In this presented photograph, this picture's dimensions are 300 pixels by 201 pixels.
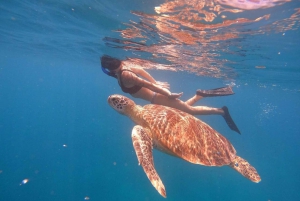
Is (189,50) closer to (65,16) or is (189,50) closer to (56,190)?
(65,16)

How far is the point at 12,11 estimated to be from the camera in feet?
38.3

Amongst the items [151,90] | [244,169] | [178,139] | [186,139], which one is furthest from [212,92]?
[178,139]

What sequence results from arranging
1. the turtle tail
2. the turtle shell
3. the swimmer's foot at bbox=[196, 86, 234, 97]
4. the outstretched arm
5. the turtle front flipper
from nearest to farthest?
1. the turtle front flipper
2. the turtle shell
3. the turtle tail
4. the outstretched arm
5. the swimmer's foot at bbox=[196, 86, 234, 97]

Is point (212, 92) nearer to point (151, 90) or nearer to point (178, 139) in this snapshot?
point (151, 90)

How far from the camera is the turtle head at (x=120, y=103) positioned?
7.05 m

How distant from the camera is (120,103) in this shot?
7.14 m

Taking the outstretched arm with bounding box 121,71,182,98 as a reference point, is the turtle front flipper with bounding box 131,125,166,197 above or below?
below

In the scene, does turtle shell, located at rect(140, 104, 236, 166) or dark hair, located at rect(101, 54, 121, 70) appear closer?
turtle shell, located at rect(140, 104, 236, 166)

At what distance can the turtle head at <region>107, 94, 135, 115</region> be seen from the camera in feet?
23.1

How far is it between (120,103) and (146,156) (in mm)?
2717

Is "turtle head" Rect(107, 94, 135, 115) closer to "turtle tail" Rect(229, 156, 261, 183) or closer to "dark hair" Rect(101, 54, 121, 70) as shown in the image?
"dark hair" Rect(101, 54, 121, 70)

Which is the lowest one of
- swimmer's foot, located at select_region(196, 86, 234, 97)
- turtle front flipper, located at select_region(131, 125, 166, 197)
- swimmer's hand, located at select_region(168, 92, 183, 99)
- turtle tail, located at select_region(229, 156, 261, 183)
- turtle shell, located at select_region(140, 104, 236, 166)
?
turtle tail, located at select_region(229, 156, 261, 183)

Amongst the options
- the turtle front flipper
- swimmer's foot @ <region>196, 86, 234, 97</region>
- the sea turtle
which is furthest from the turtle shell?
swimmer's foot @ <region>196, 86, 234, 97</region>

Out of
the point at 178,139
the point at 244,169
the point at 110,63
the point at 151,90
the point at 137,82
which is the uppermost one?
the point at 110,63
